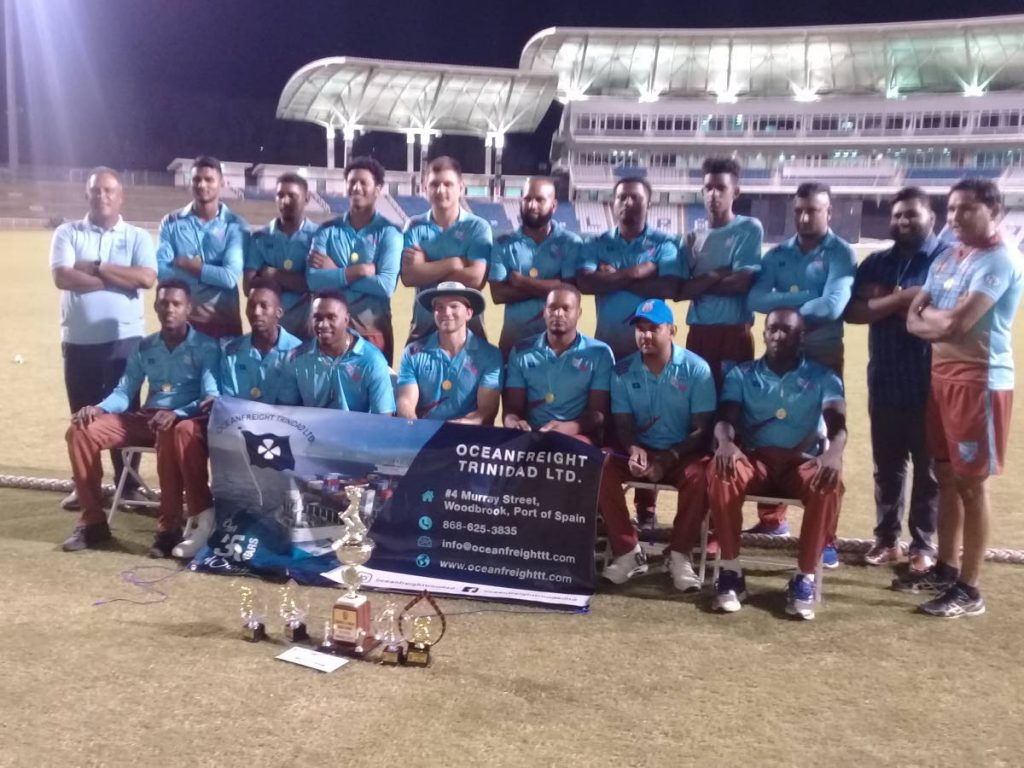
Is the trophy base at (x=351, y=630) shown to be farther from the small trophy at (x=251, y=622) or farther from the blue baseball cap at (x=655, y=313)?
the blue baseball cap at (x=655, y=313)

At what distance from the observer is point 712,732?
3064 millimetres

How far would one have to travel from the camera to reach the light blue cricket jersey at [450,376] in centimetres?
474

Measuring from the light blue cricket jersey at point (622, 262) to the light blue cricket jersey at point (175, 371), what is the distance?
2245mm

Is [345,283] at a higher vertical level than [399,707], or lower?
higher

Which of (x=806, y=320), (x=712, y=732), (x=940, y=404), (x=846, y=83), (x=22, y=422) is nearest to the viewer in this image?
(x=712, y=732)

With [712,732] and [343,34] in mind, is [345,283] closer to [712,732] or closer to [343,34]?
[712,732]

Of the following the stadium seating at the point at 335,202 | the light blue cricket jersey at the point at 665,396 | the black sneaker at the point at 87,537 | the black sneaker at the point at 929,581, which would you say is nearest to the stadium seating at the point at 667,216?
the stadium seating at the point at 335,202

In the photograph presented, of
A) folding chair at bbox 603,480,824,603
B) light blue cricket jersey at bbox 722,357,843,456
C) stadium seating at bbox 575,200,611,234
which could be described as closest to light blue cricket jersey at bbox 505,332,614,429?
folding chair at bbox 603,480,824,603

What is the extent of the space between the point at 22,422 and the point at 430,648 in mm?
5677

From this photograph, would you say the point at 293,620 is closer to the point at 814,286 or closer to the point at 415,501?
the point at 415,501

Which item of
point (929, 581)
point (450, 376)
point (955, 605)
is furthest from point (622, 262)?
point (955, 605)

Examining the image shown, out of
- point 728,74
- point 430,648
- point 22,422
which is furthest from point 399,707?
point 728,74

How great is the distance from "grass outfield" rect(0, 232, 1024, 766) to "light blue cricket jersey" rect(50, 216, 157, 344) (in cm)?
150

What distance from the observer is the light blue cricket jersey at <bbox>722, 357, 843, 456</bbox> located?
14.8 ft
